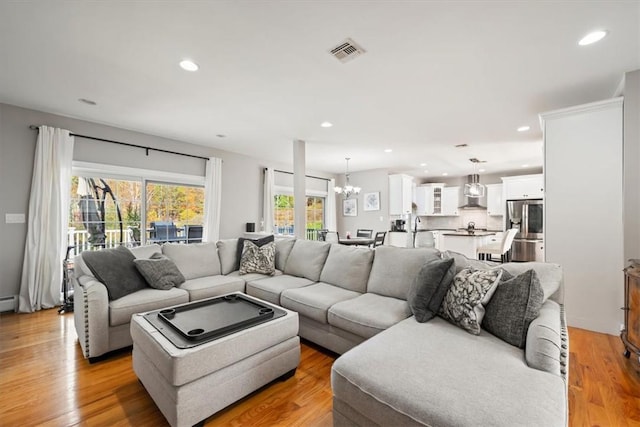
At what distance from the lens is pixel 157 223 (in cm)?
479

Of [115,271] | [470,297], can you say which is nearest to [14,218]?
[115,271]

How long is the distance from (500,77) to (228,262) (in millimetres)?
3700

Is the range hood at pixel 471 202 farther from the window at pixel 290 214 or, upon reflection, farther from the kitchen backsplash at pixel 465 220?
the window at pixel 290 214

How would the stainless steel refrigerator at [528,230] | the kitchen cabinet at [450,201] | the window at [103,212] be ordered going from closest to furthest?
the window at [103,212], the stainless steel refrigerator at [528,230], the kitchen cabinet at [450,201]

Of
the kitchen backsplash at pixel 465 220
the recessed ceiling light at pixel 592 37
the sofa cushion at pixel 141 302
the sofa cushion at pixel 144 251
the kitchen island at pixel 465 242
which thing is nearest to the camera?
the recessed ceiling light at pixel 592 37

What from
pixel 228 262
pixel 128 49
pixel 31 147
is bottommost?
pixel 228 262

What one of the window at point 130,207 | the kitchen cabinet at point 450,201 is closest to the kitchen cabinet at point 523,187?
the kitchen cabinet at point 450,201

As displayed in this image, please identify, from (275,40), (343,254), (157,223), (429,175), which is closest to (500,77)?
(275,40)

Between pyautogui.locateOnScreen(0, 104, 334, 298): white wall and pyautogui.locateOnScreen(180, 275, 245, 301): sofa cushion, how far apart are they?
237 cm

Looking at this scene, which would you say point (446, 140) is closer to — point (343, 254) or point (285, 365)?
point (343, 254)

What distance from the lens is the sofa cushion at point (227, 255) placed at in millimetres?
3617

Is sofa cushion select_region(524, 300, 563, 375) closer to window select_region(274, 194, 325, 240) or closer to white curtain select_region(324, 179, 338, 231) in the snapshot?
window select_region(274, 194, 325, 240)

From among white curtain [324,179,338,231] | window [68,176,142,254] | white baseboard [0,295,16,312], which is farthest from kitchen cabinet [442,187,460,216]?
white baseboard [0,295,16,312]

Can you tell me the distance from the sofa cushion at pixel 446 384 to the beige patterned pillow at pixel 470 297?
0.11 metres
